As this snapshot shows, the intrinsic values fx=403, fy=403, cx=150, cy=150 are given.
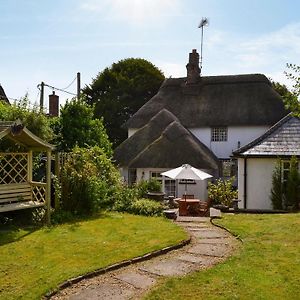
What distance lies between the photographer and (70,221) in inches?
503

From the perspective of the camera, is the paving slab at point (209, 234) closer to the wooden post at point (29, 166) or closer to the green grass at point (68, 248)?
the green grass at point (68, 248)

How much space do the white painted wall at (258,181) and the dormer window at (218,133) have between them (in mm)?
11947

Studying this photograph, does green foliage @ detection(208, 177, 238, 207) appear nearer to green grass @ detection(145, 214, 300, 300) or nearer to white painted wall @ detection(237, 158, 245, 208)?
white painted wall @ detection(237, 158, 245, 208)

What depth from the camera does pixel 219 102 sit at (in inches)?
1296

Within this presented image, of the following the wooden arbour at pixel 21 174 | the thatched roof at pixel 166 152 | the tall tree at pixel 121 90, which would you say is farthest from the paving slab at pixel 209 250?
the tall tree at pixel 121 90

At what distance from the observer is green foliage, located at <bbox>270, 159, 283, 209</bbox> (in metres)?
18.7

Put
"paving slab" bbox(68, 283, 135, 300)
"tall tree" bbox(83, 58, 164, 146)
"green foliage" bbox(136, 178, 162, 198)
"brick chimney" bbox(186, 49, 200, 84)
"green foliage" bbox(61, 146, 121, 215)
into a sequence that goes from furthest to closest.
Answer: "tall tree" bbox(83, 58, 164, 146) < "brick chimney" bbox(186, 49, 200, 84) < "green foliage" bbox(136, 178, 162, 198) < "green foliage" bbox(61, 146, 121, 215) < "paving slab" bbox(68, 283, 135, 300)

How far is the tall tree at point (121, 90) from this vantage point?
4300 centimetres

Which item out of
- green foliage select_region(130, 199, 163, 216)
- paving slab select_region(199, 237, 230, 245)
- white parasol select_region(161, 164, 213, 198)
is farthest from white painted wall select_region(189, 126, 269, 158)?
paving slab select_region(199, 237, 230, 245)

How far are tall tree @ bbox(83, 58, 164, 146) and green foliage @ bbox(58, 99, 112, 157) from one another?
2148cm

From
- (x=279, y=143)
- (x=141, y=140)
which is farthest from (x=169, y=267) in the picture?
(x=141, y=140)

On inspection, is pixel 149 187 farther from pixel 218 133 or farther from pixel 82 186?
pixel 218 133

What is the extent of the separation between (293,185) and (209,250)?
34.2 ft

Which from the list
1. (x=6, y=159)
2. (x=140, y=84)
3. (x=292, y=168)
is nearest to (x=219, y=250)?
(x=6, y=159)
